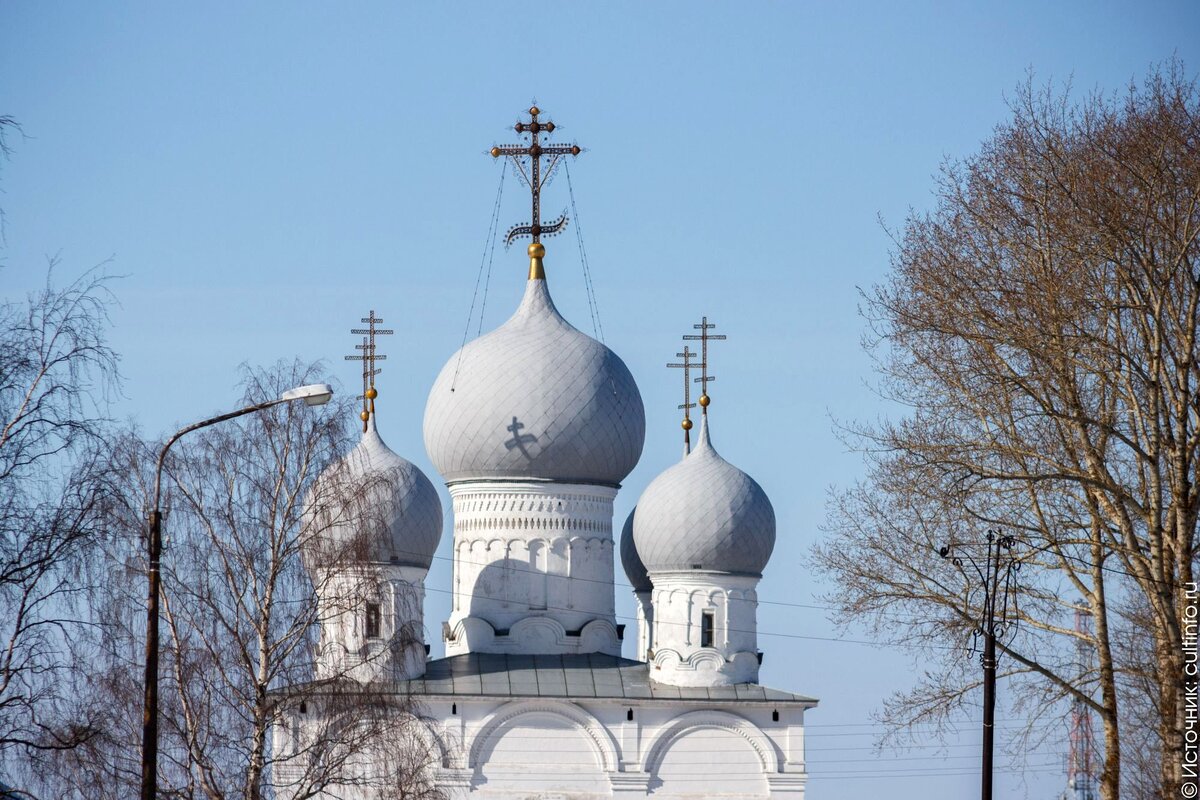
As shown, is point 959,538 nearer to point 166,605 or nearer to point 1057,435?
point 1057,435

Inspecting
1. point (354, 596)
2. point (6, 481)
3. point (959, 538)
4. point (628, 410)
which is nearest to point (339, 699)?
point (354, 596)

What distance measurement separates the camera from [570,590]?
127ft

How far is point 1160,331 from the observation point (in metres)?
21.1

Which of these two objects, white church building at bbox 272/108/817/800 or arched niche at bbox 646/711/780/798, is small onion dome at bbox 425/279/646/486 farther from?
arched niche at bbox 646/711/780/798

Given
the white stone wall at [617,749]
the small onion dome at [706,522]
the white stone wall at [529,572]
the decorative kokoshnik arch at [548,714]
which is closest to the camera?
the white stone wall at [617,749]

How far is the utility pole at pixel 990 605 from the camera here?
69.4ft

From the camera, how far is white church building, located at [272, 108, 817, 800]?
3634 centimetres

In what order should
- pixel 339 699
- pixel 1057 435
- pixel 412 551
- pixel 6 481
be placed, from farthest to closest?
pixel 412 551 → pixel 339 699 → pixel 1057 435 → pixel 6 481

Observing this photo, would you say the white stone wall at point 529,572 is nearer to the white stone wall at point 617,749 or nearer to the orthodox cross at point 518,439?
the orthodox cross at point 518,439

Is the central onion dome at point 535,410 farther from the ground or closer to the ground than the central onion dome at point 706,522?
farther from the ground

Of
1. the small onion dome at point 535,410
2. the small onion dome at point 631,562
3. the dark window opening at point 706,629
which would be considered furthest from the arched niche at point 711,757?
the small onion dome at point 535,410

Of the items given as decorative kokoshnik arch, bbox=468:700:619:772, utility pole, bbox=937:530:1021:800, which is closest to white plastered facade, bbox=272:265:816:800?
decorative kokoshnik arch, bbox=468:700:619:772

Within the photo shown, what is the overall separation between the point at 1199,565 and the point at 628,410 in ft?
60.5

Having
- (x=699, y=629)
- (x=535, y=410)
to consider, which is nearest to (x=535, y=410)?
(x=535, y=410)
